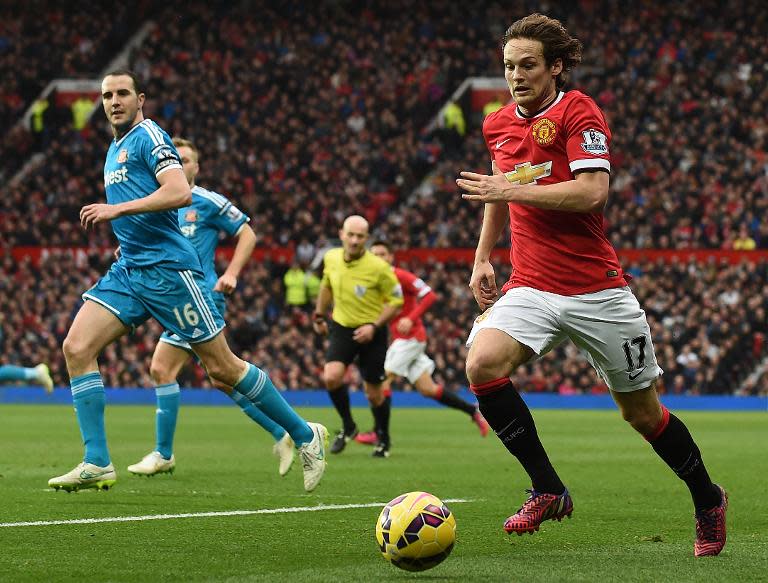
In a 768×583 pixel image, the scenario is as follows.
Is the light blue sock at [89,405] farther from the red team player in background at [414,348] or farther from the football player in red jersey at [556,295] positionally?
the red team player in background at [414,348]

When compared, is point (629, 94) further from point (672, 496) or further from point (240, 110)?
point (672, 496)

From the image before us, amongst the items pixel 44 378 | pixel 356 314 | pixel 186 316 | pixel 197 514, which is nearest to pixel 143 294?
pixel 186 316

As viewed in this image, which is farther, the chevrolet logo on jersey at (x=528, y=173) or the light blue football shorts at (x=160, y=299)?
the light blue football shorts at (x=160, y=299)

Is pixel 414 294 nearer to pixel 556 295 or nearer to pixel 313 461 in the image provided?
pixel 313 461

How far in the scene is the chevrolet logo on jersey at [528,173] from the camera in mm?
6156

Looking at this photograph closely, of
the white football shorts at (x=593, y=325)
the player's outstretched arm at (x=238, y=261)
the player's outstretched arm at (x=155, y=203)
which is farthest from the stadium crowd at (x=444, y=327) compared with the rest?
the white football shorts at (x=593, y=325)

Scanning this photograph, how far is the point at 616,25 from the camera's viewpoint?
35.3 metres

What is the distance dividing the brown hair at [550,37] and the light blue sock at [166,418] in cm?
519

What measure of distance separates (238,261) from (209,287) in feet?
1.00

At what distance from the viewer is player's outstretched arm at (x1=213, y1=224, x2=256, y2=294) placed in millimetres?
10047

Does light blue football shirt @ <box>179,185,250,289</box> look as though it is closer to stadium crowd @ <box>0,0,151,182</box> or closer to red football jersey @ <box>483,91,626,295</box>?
red football jersey @ <box>483,91,626,295</box>

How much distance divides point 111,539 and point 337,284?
7.62 metres

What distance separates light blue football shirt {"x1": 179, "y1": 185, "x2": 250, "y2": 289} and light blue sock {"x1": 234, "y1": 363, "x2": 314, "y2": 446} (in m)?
2.64

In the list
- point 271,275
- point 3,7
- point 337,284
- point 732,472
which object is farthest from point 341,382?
point 3,7
